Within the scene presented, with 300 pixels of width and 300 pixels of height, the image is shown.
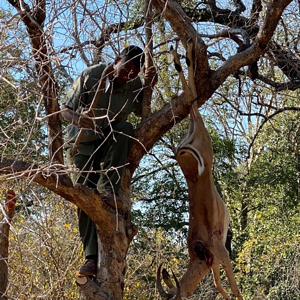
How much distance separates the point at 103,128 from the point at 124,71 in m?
0.43

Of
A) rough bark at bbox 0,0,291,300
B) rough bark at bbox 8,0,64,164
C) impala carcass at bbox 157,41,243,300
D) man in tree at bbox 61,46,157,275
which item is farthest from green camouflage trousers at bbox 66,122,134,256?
impala carcass at bbox 157,41,243,300

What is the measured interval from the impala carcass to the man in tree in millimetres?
370

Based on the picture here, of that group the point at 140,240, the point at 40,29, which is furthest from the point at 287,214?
the point at 40,29

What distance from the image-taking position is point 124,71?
411 centimetres

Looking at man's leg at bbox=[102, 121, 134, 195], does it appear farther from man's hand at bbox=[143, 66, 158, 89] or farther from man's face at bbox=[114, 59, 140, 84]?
man's hand at bbox=[143, 66, 158, 89]

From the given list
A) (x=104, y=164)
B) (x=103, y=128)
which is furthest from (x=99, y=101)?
(x=104, y=164)

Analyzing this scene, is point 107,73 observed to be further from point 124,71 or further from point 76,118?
point 76,118

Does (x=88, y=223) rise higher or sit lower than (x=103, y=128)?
lower

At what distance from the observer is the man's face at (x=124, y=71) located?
397 centimetres

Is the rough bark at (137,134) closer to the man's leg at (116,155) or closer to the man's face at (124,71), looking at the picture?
the man's leg at (116,155)

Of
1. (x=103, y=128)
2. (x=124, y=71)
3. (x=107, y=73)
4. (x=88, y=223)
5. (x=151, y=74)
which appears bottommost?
(x=88, y=223)

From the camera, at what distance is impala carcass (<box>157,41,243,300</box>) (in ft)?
13.4

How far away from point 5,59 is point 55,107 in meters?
0.47

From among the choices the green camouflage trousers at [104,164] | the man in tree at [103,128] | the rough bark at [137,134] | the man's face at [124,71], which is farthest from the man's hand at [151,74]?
the green camouflage trousers at [104,164]
